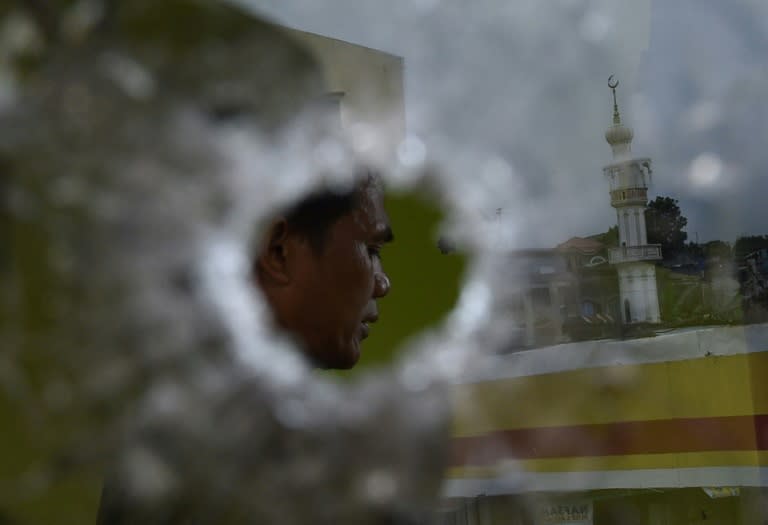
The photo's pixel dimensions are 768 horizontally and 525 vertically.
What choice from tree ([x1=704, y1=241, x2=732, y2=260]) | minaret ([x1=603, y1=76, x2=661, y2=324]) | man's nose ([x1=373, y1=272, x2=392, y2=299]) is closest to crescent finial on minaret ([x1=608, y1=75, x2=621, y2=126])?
minaret ([x1=603, y1=76, x2=661, y2=324])

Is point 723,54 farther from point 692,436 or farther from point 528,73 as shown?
point 692,436

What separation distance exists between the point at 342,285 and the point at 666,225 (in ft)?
0.95

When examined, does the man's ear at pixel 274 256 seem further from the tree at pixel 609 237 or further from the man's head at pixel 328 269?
the tree at pixel 609 237

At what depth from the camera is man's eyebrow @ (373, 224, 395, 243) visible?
→ 1.97 feet

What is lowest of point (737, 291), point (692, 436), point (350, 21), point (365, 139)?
point (692, 436)

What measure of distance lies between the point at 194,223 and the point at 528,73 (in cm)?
31

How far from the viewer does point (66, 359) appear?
0.54 meters

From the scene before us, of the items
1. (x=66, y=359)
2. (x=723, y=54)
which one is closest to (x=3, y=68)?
(x=66, y=359)

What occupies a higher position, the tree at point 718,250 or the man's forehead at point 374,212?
the man's forehead at point 374,212

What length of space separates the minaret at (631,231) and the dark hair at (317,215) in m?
0.24

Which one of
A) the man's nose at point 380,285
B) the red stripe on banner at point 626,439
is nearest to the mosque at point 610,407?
the red stripe on banner at point 626,439

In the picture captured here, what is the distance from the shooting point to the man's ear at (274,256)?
567 mm

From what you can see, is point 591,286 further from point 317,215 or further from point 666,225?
point 317,215

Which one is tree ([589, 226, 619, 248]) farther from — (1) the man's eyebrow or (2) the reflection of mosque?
(1) the man's eyebrow
